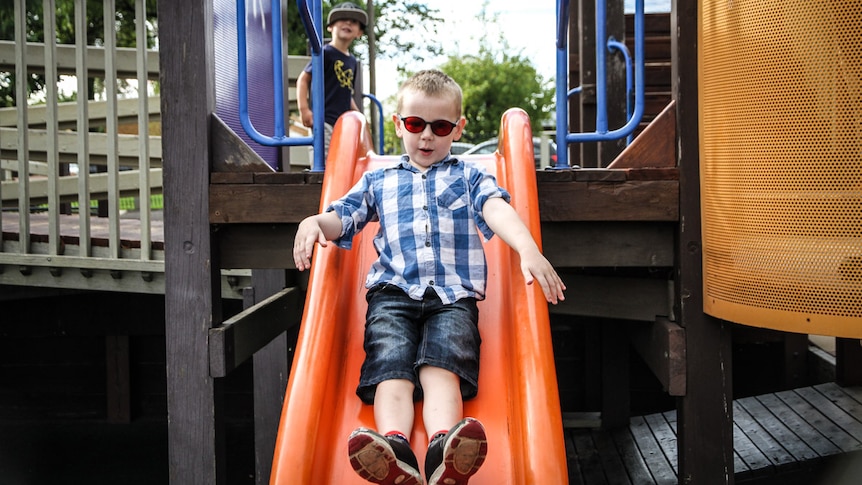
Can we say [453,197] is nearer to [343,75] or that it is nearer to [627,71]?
[627,71]

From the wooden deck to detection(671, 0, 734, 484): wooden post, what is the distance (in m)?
1.36

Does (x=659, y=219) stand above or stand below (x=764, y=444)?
above

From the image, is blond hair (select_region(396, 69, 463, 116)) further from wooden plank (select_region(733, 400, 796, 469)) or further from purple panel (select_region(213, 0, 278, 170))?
wooden plank (select_region(733, 400, 796, 469))

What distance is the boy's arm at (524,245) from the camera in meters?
2.03

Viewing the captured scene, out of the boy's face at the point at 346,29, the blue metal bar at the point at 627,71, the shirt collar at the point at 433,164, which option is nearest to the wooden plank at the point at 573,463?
the blue metal bar at the point at 627,71

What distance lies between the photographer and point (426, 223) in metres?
2.54

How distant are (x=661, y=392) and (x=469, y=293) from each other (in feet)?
12.8

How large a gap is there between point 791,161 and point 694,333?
0.71 meters

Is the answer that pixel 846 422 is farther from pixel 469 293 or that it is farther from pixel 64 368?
pixel 64 368

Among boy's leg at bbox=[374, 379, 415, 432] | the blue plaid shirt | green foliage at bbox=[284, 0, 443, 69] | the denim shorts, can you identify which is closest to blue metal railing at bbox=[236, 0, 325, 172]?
the blue plaid shirt

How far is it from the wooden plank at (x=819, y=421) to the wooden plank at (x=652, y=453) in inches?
31.0

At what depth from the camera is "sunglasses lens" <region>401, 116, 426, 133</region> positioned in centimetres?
246

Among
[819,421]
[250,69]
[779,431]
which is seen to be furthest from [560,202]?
[819,421]

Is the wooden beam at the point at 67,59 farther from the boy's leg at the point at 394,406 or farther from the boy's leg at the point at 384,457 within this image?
the boy's leg at the point at 384,457
